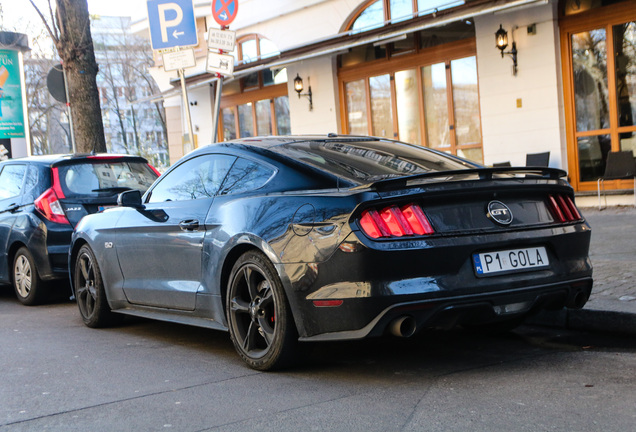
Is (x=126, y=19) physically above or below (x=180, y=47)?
above

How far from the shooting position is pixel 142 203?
630 cm

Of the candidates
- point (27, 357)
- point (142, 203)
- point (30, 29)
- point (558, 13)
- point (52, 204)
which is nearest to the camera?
point (27, 357)

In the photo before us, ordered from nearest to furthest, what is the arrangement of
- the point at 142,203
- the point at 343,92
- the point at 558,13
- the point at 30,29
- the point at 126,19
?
the point at 142,203 < the point at 558,13 < the point at 343,92 < the point at 30,29 < the point at 126,19

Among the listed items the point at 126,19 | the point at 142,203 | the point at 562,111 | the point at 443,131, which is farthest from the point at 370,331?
the point at 126,19

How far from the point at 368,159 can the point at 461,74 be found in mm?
11414

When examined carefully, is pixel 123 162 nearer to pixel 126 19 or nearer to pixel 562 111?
pixel 562 111

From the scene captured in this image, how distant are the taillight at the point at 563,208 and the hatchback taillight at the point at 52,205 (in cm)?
534

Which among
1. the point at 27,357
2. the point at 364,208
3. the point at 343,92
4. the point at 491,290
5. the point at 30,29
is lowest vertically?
the point at 27,357

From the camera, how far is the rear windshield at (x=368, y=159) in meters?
4.79

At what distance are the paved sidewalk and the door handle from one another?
8.47 ft

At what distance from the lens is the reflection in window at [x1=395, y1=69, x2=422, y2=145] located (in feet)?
55.7

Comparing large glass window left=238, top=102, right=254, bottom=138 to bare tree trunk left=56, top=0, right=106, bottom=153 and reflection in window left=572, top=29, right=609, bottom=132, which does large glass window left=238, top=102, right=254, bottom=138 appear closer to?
bare tree trunk left=56, top=0, right=106, bottom=153

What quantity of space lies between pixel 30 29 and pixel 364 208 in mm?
34640

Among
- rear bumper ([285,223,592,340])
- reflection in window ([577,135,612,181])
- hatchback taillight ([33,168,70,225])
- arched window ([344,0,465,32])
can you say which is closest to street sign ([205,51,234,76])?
hatchback taillight ([33,168,70,225])
